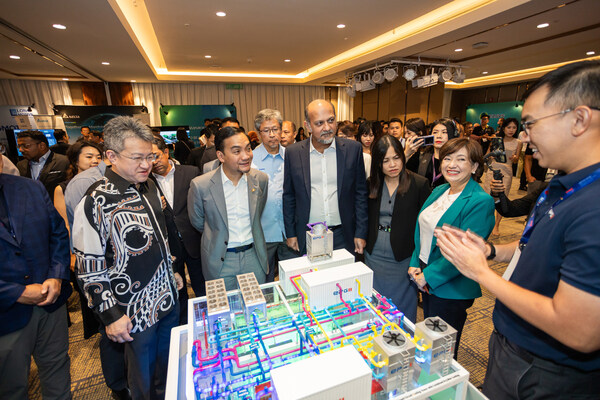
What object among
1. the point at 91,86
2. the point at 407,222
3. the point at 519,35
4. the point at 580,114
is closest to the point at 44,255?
the point at 407,222

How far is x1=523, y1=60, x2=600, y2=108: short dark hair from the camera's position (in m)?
0.77

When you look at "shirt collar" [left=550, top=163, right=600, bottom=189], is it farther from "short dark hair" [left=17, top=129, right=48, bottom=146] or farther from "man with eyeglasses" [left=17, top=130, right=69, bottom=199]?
"short dark hair" [left=17, top=129, right=48, bottom=146]

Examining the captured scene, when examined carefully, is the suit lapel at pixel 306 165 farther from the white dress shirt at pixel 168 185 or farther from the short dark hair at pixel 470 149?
the white dress shirt at pixel 168 185

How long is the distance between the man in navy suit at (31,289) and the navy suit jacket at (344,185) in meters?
1.56

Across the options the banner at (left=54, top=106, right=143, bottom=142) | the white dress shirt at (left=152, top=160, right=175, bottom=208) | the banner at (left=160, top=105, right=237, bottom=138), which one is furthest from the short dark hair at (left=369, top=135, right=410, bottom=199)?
the banner at (left=54, top=106, right=143, bottom=142)

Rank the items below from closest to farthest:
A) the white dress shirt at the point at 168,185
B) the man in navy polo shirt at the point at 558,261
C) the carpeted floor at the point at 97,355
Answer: the man in navy polo shirt at the point at 558,261
the carpeted floor at the point at 97,355
the white dress shirt at the point at 168,185

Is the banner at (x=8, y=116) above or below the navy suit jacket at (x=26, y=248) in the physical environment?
above

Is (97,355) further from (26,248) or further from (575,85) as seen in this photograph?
(575,85)

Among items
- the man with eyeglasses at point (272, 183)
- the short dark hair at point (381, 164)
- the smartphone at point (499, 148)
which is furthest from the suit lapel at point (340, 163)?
the smartphone at point (499, 148)

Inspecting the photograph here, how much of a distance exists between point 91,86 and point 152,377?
36.4 ft

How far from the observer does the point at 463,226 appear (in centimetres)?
164

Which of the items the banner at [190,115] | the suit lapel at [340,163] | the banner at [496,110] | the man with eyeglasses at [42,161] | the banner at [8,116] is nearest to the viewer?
the suit lapel at [340,163]

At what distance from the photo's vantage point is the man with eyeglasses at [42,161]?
3168 millimetres

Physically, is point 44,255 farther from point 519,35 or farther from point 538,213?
point 519,35
